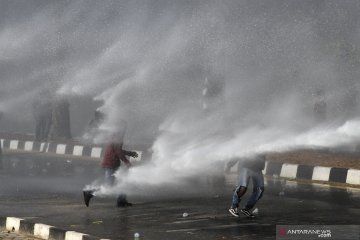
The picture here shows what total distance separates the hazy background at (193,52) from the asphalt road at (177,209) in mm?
18510

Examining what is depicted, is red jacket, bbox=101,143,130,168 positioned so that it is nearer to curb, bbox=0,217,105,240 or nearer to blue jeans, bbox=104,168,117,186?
blue jeans, bbox=104,168,117,186

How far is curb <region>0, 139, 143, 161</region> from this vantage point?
3453 centimetres

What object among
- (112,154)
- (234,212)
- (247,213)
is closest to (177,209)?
(112,154)

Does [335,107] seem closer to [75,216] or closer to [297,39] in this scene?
[297,39]

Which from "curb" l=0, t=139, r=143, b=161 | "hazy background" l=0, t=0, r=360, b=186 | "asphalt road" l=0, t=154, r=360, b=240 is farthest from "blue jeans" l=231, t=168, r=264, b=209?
"hazy background" l=0, t=0, r=360, b=186

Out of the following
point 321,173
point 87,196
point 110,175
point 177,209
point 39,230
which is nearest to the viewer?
point 39,230

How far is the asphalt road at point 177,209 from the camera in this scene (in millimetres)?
12875

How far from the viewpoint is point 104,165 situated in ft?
A: 53.4

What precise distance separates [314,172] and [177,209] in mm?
7474

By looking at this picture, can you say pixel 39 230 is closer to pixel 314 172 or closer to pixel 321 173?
pixel 321 173

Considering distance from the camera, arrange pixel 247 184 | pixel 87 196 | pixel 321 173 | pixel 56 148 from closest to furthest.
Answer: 1. pixel 247 184
2. pixel 87 196
3. pixel 321 173
4. pixel 56 148

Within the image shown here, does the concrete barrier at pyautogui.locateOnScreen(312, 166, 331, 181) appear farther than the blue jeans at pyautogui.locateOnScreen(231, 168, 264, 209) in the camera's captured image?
Yes

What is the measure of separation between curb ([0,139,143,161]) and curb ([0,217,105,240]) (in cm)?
1765

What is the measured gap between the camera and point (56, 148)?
36969mm
